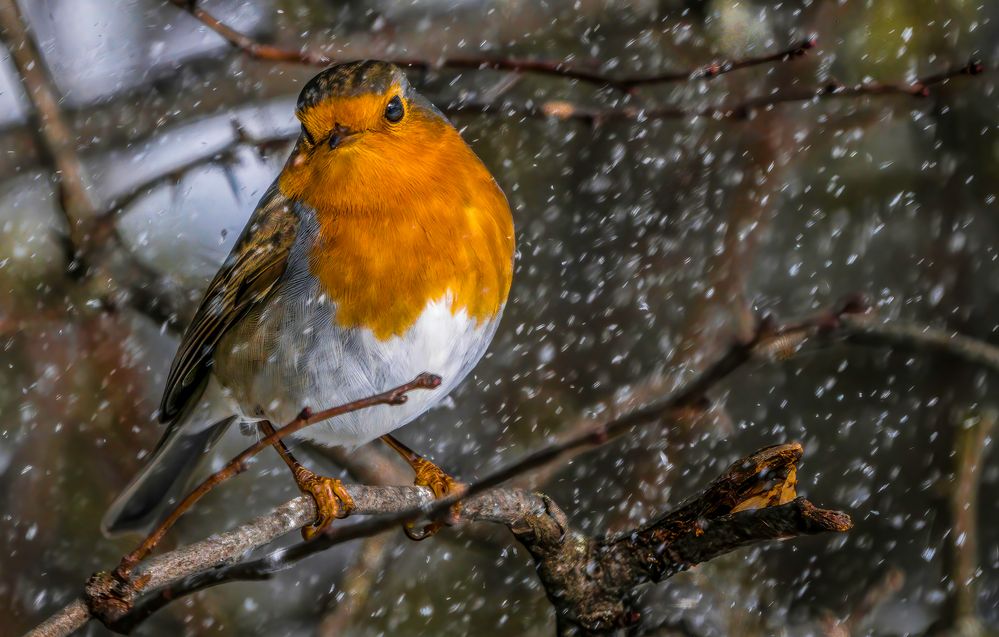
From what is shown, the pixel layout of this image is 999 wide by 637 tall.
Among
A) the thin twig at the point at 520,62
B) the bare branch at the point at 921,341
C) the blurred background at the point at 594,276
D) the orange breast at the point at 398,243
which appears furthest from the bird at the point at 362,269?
the bare branch at the point at 921,341

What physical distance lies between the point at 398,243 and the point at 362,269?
107 millimetres

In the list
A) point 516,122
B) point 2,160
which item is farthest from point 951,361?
point 2,160

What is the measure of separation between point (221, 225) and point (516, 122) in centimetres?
122

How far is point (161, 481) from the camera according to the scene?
3373 millimetres

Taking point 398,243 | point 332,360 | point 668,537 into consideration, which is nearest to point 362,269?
point 398,243

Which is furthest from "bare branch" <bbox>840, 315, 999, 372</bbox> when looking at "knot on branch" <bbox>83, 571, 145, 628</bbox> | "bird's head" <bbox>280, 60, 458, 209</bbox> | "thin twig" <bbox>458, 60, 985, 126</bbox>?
"knot on branch" <bbox>83, 571, 145, 628</bbox>

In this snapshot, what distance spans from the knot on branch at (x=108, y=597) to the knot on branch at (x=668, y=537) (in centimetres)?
108

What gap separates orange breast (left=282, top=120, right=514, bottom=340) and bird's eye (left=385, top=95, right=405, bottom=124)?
0.10 meters

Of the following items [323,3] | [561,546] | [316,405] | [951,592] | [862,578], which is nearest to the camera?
[561,546]

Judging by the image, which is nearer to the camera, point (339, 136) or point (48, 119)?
point (339, 136)

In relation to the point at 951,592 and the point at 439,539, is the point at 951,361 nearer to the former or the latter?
the point at 951,592

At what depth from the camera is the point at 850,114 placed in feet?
14.3

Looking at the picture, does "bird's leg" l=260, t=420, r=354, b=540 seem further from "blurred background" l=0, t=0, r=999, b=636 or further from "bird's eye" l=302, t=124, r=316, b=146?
"blurred background" l=0, t=0, r=999, b=636

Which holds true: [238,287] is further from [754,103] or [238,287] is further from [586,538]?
[754,103]
